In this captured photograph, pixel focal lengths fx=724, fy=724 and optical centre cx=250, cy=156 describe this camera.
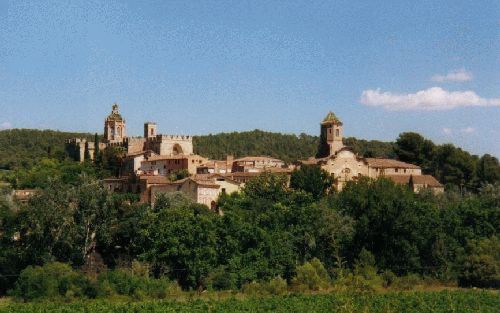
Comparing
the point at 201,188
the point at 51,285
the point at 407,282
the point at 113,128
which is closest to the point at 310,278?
the point at 407,282

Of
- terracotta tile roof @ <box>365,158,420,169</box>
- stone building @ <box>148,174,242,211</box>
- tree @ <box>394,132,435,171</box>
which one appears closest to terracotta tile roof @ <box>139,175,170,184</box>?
stone building @ <box>148,174,242,211</box>

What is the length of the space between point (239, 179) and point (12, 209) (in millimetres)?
19703

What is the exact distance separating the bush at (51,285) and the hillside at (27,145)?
41655 millimetres

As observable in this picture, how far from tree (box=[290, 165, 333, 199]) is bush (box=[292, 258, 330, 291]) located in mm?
17087

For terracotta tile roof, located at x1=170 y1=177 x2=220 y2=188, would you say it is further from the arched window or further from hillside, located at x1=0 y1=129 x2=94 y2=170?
hillside, located at x1=0 y1=129 x2=94 y2=170

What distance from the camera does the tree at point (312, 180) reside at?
55.7 m

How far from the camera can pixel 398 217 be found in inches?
1655

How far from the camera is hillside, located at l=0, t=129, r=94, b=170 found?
8431cm

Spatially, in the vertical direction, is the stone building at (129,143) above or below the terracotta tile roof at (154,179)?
above

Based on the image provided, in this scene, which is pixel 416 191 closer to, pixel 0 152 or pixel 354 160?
pixel 354 160

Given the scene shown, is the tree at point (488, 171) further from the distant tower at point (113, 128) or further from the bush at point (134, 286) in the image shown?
the bush at point (134, 286)

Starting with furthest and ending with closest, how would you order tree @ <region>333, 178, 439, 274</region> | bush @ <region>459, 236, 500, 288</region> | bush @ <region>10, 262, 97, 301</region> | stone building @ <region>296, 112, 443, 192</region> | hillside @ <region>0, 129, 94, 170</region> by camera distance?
hillside @ <region>0, 129, 94, 170</region>
stone building @ <region>296, 112, 443, 192</region>
tree @ <region>333, 178, 439, 274</region>
bush @ <region>459, 236, 500, 288</region>
bush @ <region>10, 262, 97, 301</region>

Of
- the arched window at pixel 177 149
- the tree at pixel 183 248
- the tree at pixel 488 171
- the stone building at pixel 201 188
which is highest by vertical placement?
the arched window at pixel 177 149

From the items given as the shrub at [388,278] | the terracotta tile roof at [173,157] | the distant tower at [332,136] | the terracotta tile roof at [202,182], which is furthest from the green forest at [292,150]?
the shrub at [388,278]
